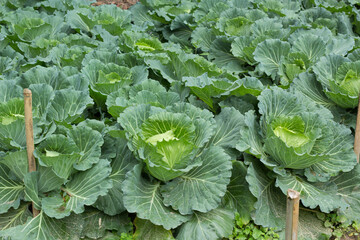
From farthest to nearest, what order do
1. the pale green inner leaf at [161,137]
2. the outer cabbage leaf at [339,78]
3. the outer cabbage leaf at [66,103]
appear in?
1. the outer cabbage leaf at [339,78]
2. the outer cabbage leaf at [66,103]
3. the pale green inner leaf at [161,137]

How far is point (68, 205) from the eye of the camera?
3111mm

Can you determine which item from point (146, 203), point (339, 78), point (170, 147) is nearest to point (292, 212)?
point (170, 147)

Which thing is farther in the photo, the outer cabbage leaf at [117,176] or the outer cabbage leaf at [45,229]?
the outer cabbage leaf at [117,176]

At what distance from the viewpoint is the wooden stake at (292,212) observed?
233cm

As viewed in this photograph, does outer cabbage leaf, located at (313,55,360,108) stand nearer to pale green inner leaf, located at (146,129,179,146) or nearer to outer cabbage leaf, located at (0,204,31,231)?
pale green inner leaf, located at (146,129,179,146)

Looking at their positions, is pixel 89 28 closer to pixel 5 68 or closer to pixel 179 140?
pixel 5 68

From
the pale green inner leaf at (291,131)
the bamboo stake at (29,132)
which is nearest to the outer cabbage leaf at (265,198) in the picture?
the pale green inner leaf at (291,131)

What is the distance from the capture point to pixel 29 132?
9.75ft

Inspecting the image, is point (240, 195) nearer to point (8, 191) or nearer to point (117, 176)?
point (117, 176)

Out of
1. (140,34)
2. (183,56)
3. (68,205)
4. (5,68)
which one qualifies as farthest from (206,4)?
(68,205)

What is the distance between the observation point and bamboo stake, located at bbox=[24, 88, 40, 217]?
288 centimetres

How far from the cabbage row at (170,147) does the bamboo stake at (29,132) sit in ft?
0.16

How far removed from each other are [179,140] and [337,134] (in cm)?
149

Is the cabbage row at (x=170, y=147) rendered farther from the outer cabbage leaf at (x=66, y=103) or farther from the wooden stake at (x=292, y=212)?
the wooden stake at (x=292, y=212)
